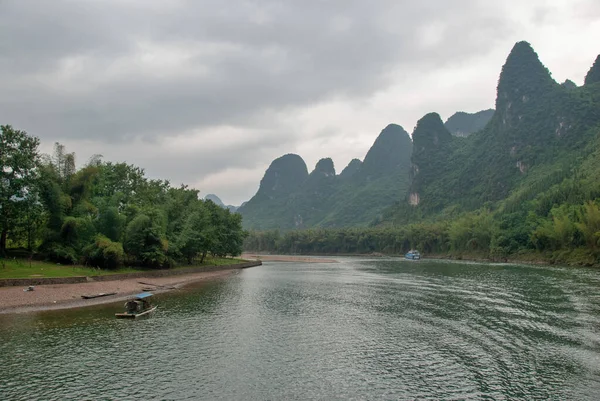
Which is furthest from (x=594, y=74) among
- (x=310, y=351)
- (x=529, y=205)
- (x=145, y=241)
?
(x=310, y=351)

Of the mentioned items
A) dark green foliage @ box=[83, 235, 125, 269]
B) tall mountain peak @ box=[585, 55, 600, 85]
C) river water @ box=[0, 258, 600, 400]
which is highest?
tall mountain peak @ box=[585, 55, 600, 85]

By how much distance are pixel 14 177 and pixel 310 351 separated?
Result: 38148mm

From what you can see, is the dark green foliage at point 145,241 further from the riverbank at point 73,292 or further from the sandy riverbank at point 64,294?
the sandy riverbank at point 64,294

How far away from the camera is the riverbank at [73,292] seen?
99.1ft

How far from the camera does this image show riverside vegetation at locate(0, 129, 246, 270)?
43.2 metres

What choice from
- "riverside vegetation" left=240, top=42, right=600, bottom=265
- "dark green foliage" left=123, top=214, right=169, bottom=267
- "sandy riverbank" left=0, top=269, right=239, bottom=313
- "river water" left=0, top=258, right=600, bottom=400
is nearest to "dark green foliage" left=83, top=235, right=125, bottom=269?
"sandy riverbank" left=0, top=269, right=239, bottom=313

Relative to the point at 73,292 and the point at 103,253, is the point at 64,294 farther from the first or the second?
the point at 103,253

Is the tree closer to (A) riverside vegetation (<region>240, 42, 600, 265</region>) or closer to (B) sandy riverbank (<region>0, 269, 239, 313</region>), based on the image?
(B) sandy riverbank (<region>0, 269, 239, 313</region>)

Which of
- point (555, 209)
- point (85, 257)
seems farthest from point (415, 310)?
point (555, 209)

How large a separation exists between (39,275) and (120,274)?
996 centimetres

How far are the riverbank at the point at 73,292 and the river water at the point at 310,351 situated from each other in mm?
2310

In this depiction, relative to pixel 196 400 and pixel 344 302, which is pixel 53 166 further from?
pixel 196 400

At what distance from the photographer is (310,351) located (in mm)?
20891

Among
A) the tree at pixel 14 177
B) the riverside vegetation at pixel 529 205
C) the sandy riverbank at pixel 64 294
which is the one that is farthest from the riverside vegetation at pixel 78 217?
the riverside vegetation at pixel 529 205
